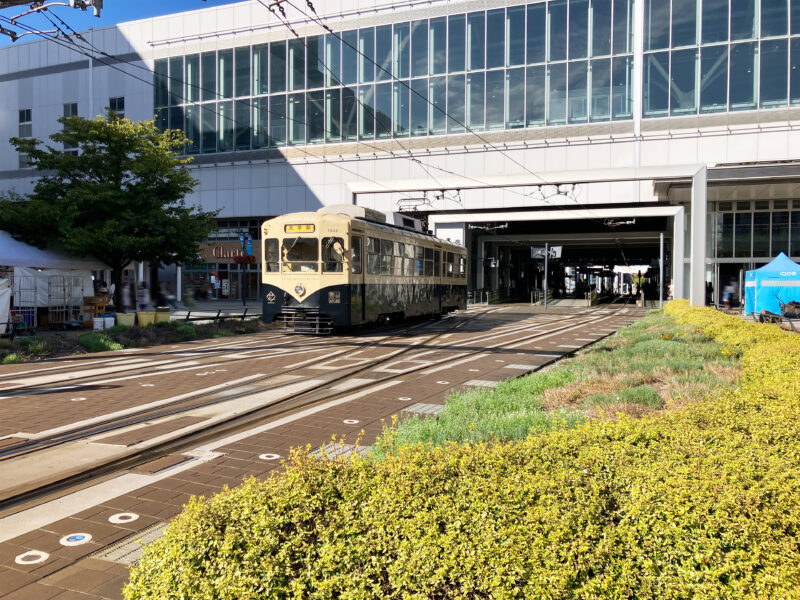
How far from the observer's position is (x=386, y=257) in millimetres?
20234

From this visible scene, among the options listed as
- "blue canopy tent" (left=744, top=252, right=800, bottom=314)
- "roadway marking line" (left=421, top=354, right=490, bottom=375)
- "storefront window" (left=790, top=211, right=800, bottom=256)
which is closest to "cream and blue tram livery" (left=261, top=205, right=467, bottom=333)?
"roadway marking line" (left=421, top=354, right=490, bottom=375)

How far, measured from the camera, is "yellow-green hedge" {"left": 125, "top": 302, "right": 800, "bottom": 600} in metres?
2.23

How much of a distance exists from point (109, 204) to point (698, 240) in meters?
23.2

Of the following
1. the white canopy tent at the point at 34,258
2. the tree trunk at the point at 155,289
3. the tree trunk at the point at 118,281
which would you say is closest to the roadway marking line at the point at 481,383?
the white canopy tent at the point at 34,258

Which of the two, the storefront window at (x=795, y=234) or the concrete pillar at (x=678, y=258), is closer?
the concrete pillar at (x=678, y=258)

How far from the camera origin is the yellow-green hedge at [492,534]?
7.33 feet

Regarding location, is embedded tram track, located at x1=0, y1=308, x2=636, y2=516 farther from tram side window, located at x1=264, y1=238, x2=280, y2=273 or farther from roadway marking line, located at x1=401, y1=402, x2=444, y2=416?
tram side window, located at x1=264, y1=238, x2=280, y2=273

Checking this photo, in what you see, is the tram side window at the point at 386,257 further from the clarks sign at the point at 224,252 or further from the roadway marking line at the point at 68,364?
the clarks sign at the point at 224,252

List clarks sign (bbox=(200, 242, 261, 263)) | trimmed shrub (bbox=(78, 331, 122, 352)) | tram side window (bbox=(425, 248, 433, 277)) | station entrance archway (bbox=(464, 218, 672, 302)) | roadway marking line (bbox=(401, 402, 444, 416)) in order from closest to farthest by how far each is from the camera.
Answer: roadway marking line (bbox=(401, 402, 444, 416)) → trimmed shrub (bbox=(78, 331, 122, 352)) → tram side window (bbox=(425, 248, 433, 277)) → clarks sign (bbox=(200, 242, 261, 263)) → station entrance archway (bbox=(464, 218, 672, 302))

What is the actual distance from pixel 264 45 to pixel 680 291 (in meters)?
31.3

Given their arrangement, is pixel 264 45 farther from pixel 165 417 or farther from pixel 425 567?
pixel 425 567

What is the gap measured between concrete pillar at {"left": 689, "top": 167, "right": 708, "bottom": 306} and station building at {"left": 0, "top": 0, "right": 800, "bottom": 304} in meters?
0.08

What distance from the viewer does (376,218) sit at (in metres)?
21.0

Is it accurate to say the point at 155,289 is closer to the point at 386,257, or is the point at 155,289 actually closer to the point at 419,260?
the point at 419,260
